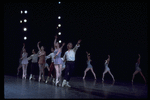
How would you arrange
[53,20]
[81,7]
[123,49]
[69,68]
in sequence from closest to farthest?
[69,68] < [123,49] < [81,7] < [53,20]

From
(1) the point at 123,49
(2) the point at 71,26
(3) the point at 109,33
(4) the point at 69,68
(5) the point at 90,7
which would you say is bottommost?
(4) the point at 69,68

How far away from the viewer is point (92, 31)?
1498 centimetres

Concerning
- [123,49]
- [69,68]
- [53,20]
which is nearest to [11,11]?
[53,20]

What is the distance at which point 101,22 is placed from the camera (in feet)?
47.3

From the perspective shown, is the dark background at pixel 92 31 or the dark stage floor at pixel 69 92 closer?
the dark stage floor at pixel 69 92

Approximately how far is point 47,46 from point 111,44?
6.94 m

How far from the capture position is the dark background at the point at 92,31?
1245cm

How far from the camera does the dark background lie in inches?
490

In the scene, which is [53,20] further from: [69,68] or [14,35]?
[69,68]

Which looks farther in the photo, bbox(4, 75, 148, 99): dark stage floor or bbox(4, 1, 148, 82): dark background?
bbox(4, 1, 148, 82): dark background

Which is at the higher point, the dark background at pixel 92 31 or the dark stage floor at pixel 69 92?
the dark background at pixel 92 31

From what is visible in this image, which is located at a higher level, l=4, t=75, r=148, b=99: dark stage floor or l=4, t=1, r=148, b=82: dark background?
l=4, t=1, r=148, b=82: dark background

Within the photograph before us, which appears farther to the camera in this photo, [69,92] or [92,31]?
[92,31]

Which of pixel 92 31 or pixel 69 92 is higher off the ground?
pixel 92 31
